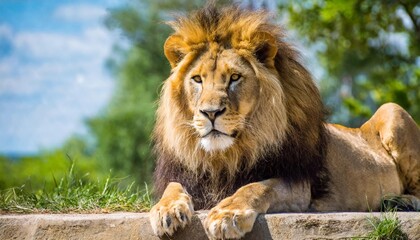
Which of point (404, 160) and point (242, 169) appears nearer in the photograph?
point (242, 169)

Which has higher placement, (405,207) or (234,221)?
(234,221)

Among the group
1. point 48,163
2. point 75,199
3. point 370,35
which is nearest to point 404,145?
point 75,199

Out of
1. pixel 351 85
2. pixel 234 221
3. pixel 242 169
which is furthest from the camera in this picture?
pixel 351 85

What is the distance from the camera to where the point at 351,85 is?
41.2m

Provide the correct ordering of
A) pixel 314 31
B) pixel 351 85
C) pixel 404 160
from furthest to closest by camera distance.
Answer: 1. pixel 351 85
2. pixel 314 31
3. pixel 404 160

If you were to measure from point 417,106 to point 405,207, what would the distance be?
668 cm

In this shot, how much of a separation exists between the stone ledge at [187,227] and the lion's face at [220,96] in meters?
0.52

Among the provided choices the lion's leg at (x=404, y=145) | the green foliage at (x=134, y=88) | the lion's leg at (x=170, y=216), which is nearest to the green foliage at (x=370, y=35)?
the lion's leg at (x=404, y=145)

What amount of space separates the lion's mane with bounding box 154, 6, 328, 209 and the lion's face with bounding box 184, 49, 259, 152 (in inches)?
3.1

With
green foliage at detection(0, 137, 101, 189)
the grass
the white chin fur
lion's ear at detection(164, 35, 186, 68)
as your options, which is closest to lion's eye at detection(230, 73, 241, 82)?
the white chin fur

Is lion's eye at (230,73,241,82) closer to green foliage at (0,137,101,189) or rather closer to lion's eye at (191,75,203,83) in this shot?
lion's eye at (191,75,203,83)

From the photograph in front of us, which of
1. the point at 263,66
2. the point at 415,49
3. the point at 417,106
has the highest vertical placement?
the point at 263,66

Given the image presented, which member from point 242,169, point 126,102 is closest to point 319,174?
point 242,169

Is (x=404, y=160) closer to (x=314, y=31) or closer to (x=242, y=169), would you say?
(x=242, y=169)
